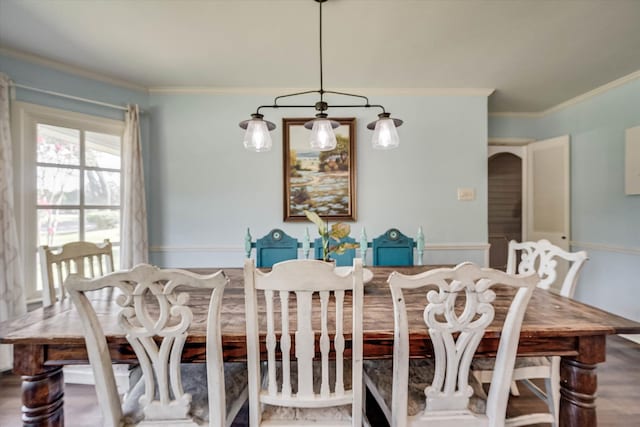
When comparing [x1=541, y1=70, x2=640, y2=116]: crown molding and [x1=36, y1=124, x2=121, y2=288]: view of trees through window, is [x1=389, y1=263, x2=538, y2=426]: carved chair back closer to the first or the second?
[x1=36, y1=124, x2=121, y2=288]: view of trees through window

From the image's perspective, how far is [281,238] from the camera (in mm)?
2256

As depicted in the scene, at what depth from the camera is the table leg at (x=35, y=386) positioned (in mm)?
1025

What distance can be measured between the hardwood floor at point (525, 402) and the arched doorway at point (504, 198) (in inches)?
89.3

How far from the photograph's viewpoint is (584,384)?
3.60 ft

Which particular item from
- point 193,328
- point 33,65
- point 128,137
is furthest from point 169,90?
point 193,328

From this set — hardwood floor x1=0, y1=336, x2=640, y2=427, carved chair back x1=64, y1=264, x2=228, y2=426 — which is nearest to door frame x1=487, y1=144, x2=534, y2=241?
hardwood floor x1=0, y1=336, x2=640, y2=427

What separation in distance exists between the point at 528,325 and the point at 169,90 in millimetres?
3405

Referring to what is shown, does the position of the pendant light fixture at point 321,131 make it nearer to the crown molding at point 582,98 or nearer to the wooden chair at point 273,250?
the wooden chair at point 273,250

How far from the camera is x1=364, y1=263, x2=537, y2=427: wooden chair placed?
0.91 metres

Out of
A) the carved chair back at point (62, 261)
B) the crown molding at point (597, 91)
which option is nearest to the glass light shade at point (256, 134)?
the carved chair back at point (62, 261)

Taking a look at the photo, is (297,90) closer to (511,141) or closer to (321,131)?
(321,131)

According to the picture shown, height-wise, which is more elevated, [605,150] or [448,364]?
[605,150]

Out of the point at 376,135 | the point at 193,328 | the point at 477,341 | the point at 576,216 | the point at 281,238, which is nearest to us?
the point at 477,341

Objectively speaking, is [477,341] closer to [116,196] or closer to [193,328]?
[193,328]
